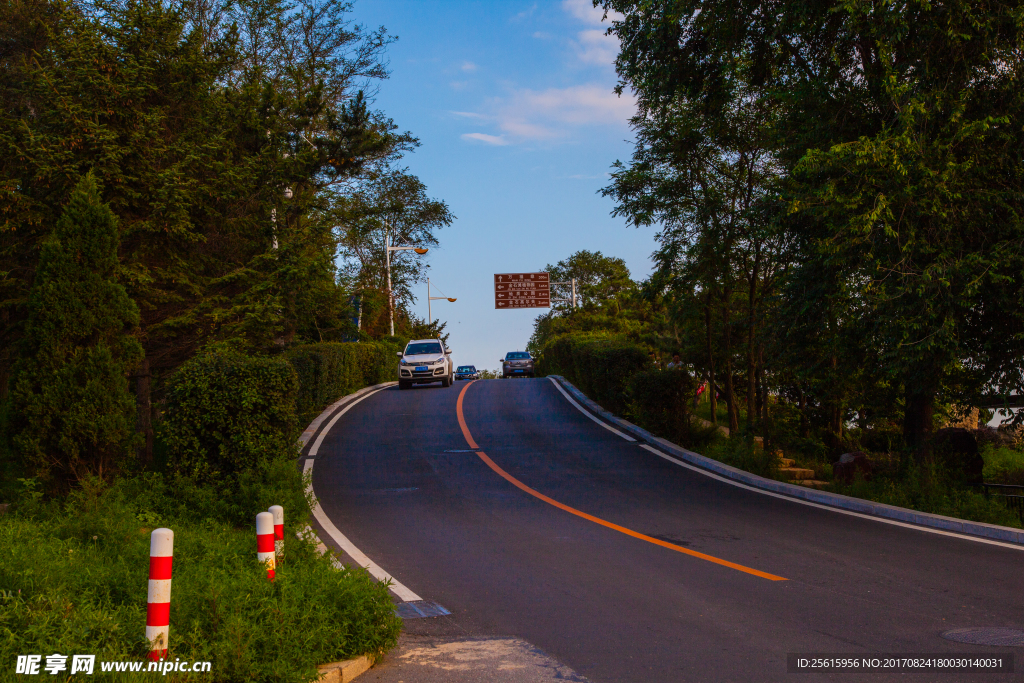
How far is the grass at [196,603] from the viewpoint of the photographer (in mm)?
4832

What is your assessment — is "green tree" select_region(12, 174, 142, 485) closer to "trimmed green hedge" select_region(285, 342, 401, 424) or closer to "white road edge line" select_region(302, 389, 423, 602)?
"white road edge line" select_region(302, 389, 423, 602)

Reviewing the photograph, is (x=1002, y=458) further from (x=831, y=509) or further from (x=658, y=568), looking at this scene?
(x=658, y=568)

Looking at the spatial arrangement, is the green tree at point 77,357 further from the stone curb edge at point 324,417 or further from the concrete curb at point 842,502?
the concrete curb at point 842,502

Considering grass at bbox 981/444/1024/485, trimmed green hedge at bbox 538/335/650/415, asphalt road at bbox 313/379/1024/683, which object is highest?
trimmed green hedge at bbox 538/335/650/415

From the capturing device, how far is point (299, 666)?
511cm

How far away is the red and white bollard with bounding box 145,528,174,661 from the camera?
4.64 meters

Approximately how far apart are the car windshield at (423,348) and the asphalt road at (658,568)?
19.2 metres

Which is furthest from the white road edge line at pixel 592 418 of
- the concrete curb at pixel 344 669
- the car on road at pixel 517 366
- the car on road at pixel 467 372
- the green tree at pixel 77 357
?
the car on road at pixel 467 372

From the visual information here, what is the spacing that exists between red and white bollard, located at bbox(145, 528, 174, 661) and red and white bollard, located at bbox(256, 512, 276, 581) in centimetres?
130

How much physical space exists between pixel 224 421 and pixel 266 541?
617 centimetres

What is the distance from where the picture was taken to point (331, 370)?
2666cm

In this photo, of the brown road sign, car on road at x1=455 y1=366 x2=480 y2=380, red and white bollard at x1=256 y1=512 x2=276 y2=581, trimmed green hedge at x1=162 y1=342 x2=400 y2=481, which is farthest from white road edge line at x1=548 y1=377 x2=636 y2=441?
car on road at x1=455 y1=366 x2=480 y2=380

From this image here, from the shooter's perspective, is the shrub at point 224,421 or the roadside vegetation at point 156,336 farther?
the shrub at point 224,421

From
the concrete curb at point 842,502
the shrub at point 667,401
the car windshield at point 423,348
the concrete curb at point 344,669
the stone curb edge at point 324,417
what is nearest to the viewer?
A: the concrete curb at point 344,669
